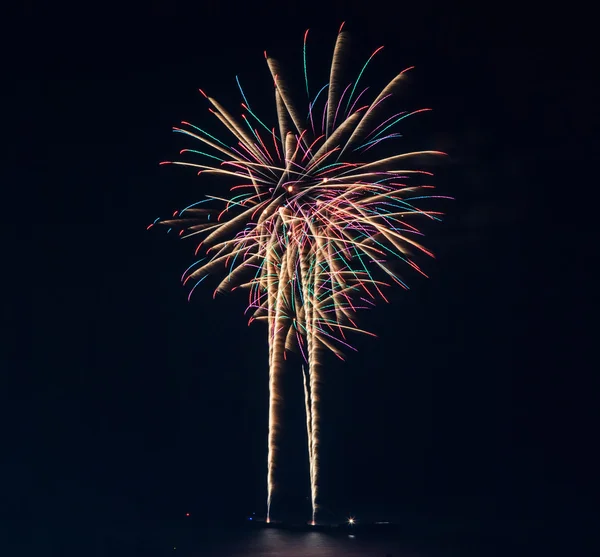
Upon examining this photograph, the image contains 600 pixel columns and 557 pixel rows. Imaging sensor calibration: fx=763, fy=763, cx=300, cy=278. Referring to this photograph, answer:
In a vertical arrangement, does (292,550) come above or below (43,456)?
below

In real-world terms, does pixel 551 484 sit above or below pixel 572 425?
below

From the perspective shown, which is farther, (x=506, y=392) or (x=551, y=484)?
(x=506, y=392)

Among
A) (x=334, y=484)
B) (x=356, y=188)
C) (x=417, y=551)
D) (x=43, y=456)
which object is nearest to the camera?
(x=356, y=188)

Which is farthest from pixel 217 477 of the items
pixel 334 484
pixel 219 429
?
pixel 334 484

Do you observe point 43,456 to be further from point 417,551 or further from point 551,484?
point 551,484

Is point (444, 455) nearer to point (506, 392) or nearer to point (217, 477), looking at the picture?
point (506, 392)

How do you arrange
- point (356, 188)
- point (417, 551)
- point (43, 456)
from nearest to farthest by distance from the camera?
point (356, 188)
point (417, 551)
point (43, 456)

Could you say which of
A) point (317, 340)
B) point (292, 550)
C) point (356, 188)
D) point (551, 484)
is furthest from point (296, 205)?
point (551, 484)

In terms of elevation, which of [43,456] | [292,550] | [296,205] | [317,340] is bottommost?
[292,550]

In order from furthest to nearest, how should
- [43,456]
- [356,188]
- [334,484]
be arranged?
[334,484]
[43,456]
[356,188]
